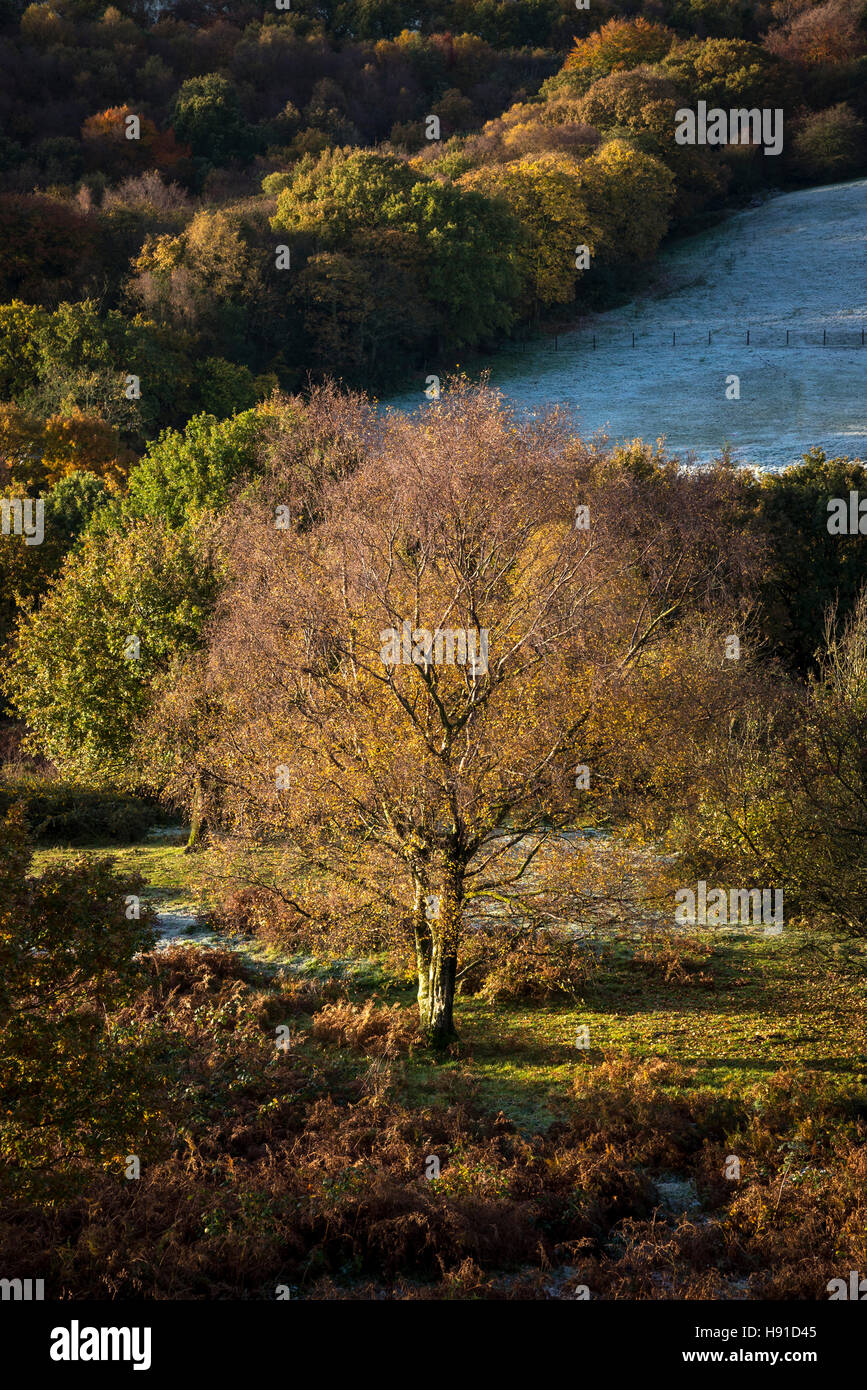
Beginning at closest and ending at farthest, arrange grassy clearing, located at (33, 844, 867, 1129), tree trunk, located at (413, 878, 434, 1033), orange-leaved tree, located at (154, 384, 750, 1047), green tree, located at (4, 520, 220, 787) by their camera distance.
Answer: orange-leaved tree, located at (154, 384, 750, 1047) < grassy clearing, located at (33, 844, 867, 1129) < tree trunk, located at (413, 878, 434, 1033) < green tree, located at (4, 520, 220, 787)

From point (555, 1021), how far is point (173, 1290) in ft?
30.0

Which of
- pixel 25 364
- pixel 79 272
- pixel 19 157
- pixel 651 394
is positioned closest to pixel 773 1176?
pixel 25 364

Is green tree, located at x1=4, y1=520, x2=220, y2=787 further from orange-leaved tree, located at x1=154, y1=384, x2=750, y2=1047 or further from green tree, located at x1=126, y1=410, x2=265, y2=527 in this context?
orange-leaved tree, located at x1=154, y1=384, x2=750, y2=1047

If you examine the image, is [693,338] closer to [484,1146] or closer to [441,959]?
[441,959]

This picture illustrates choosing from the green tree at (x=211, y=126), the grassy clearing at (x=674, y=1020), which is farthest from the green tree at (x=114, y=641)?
the green tree at (x=211, y=126)

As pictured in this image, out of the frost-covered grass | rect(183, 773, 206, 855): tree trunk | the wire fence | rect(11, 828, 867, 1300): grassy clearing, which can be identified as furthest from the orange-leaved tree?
the wire fence

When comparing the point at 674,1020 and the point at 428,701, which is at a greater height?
the point at 428,701

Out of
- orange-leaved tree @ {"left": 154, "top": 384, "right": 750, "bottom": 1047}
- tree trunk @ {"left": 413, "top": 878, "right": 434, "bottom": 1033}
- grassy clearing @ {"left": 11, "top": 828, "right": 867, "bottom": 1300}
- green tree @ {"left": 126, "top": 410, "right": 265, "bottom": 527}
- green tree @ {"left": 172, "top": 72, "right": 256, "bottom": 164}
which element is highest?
green tree @ {"left": 172, "top": 72, "right": 256, "bottom": 164}

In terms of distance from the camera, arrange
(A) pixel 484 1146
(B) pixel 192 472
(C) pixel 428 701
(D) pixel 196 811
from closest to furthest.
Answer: (A) pixel 484 1146 < (C) pixel 428 701 < (D) pixel 196 811 < (B) pixel 192 472

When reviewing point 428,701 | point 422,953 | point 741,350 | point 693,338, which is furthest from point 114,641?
point 693,338

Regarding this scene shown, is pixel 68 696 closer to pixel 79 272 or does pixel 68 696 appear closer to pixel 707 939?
pixel 707 939

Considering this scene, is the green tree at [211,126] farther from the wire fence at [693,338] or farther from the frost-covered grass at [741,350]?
the frost-covered grass at [741,350]

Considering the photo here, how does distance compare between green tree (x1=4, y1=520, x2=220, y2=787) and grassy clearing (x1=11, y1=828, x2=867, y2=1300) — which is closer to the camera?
grassy clearing (x1=11, y1=828, x2=867, y2=1300)

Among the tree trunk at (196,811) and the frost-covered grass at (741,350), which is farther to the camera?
the frost-covered grass at (741,350)
